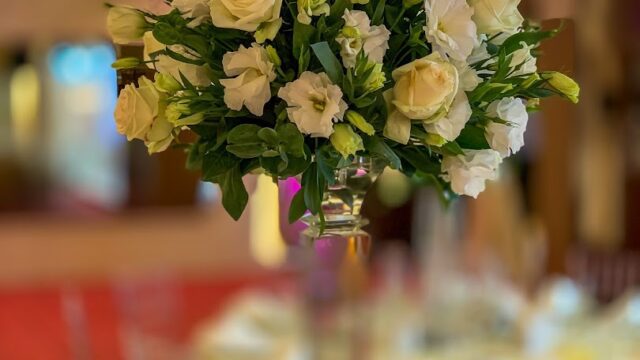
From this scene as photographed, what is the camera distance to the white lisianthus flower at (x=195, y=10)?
2.35 ft

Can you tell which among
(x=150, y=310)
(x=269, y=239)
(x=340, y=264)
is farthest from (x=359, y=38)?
(x=150, y=310)

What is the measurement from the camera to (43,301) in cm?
347

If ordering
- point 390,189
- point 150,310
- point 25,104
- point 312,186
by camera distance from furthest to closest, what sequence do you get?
point 25,104, point 150,310, point 390,189, point 312,186

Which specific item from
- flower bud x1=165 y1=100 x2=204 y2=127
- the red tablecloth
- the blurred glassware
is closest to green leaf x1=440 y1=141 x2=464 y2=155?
flower bud x1=165 y1=100 x2=204 y2=127

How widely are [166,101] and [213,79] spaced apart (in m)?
0.05

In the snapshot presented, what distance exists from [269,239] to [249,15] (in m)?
1.90

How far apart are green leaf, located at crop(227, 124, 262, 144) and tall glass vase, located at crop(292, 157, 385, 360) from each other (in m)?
0.12

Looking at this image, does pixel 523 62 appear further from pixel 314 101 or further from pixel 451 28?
pixel 314 101

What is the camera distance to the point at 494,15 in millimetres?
731

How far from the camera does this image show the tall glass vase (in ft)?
2.97

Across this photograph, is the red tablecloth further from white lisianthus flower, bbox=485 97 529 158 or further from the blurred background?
white lisianthus flower, bbox=485 97 529 158

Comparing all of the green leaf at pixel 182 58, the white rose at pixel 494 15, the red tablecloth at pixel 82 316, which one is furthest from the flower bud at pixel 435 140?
the red tablecloth at pixel 82 316

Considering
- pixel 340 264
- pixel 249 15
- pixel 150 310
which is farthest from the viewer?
pixel 150 310

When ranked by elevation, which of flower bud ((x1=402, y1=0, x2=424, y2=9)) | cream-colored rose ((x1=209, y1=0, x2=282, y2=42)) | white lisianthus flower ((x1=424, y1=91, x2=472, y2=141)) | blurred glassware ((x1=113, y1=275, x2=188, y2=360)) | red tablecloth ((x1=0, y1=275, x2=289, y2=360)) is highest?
flower bud ((x1=402, y1=0, x2=424, y2=9))
